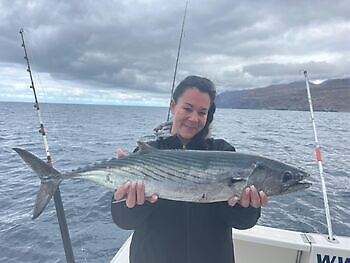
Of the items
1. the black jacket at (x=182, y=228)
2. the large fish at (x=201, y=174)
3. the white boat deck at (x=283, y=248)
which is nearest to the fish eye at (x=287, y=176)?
the large fish at (x=201, y=174)

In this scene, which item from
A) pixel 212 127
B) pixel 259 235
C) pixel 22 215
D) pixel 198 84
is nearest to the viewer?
pixel 198 84

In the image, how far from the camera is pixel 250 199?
7.98 feet

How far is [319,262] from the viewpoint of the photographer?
401 centimetres

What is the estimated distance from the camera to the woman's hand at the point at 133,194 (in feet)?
7.89

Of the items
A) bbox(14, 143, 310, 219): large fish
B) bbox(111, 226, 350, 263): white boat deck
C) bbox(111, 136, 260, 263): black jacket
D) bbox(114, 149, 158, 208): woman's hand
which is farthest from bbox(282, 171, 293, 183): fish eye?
bbox(111, 226, 350, 263): white boat deck

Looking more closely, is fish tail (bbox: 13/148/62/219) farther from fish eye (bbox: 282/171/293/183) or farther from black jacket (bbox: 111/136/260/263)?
fish eye (bbox: 282/171/293/183)

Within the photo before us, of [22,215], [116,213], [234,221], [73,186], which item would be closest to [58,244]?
[22,215]

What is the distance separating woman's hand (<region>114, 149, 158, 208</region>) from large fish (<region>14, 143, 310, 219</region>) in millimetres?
53

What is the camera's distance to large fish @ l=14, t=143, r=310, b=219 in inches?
96.2

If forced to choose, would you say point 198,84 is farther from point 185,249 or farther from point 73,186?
point 73,186

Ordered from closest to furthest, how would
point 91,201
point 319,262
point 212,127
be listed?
point 212,127 < point 319,262 < point 91,201

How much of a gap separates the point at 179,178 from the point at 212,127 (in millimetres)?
820

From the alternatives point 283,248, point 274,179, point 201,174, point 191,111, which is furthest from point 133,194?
point 283,248

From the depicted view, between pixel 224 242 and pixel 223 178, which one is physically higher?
pixel 223 178
